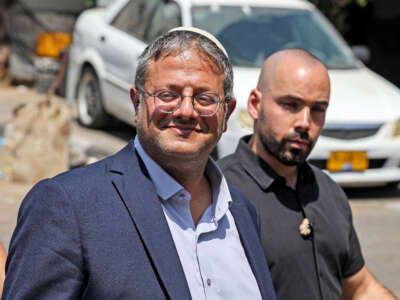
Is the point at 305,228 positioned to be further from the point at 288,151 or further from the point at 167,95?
the point at 167,95

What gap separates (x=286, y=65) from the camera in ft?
9.91

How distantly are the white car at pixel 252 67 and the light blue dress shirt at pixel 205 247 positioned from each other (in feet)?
13.7

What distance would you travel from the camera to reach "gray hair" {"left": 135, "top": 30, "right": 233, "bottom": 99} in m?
2.08

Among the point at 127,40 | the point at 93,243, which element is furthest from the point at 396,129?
the point at 93,243

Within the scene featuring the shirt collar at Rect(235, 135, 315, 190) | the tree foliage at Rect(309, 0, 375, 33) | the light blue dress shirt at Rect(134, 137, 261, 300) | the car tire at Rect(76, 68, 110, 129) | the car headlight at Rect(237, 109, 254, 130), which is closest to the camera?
the light blue dress shirt at Rect(134, 137, 261, 300)

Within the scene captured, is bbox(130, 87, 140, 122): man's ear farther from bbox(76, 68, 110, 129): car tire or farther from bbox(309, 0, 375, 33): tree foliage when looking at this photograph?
bbox(309, 0, 375, 33): tree foliage

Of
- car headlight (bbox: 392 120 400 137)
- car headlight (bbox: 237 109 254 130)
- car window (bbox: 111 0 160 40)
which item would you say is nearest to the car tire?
car window (bbox: 111 0 160 40)

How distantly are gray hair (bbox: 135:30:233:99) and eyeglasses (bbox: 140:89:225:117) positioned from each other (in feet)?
0.26

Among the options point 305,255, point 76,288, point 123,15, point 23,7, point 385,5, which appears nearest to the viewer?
point 76,288

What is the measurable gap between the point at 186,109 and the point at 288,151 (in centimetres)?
94

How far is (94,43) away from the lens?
28.3 feet

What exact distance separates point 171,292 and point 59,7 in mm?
10900

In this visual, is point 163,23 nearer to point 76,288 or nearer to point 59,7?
point 59,7

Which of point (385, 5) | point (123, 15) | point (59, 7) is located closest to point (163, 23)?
point (123, 15)
